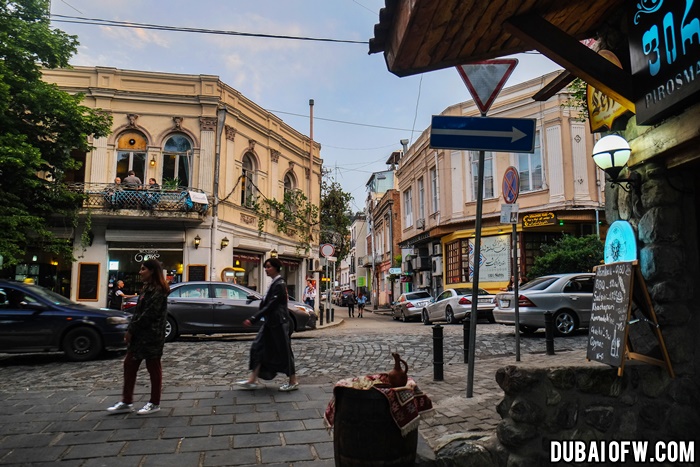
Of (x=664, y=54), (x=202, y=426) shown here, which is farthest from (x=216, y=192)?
(x=664, y=54)

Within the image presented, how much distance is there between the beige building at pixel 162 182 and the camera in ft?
61.5

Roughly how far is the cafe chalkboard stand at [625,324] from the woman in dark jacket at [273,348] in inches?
151

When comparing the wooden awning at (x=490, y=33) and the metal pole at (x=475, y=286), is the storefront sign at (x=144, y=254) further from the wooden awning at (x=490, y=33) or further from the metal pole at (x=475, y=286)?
the wooden awning at (x=490, y=33)

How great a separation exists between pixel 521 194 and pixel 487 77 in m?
19.1

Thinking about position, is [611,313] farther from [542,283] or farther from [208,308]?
[208,308]

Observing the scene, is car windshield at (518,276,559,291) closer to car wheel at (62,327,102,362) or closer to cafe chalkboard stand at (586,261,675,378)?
cafe chalkboard stand at (586,261,675,378)

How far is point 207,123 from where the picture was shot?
20.3 m

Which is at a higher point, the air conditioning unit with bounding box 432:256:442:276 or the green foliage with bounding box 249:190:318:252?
the green foliage with bounding box 249:190:318:252

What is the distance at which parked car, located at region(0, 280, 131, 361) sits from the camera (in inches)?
351

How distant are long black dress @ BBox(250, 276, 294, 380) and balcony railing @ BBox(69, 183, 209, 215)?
43.3 feet

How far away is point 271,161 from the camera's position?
2441 cm

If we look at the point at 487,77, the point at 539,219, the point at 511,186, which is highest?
the point at 539,219

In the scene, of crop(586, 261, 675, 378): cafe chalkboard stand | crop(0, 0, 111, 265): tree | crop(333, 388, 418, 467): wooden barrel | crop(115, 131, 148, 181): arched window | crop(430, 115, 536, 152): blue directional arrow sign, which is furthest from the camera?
crop(115, 131, 148, 181): arched window

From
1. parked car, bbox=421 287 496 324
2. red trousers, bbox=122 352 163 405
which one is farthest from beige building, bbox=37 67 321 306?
red trousers, bbox=122 352 163 405
